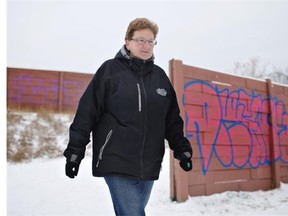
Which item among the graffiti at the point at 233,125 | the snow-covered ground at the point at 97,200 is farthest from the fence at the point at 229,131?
the snow-covered ground at the point at 97,200

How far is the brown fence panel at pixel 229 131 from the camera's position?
4039mm

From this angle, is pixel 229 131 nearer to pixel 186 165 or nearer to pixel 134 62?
pixel 186 165

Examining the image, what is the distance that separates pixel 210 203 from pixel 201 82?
1.57m

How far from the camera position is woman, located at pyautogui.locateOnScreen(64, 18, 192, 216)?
64.1 inches

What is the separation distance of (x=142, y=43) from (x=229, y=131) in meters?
3.09

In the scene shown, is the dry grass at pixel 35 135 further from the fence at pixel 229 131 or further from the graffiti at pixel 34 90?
the fence at pixel 229 131

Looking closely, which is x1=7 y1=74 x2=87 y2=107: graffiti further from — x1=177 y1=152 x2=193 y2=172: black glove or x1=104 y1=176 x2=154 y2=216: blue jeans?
x1=104 y1=176 x2=154 y2=216: blue jeans

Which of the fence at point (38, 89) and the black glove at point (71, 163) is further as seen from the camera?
the fence at point (38, 89)

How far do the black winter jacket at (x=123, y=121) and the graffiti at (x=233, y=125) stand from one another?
2296mm

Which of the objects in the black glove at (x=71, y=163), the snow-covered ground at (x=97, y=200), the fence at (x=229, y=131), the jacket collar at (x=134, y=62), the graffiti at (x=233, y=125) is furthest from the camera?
the graffiti at (x=233, y=125)

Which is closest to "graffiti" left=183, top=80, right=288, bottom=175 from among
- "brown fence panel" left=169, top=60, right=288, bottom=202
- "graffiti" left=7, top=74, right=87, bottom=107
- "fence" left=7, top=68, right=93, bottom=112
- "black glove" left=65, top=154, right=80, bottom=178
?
"brown fence panel" left=169, top=60, right=288, bottom=202

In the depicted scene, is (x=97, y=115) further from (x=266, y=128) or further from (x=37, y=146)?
(x=37, y=146)

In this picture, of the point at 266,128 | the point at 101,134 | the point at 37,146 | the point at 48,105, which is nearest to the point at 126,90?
the point at 101,134
